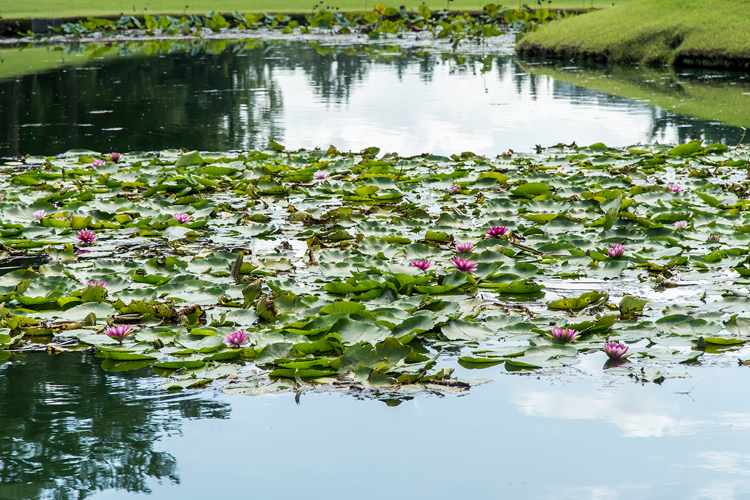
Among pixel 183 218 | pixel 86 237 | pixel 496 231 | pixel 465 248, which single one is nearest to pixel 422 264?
pixel 465 248

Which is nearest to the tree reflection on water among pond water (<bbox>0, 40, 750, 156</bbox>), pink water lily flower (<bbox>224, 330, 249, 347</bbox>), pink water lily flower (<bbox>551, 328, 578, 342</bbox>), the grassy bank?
pink water lily flower (<bbox>224, 330, 249, 347</bbox>)

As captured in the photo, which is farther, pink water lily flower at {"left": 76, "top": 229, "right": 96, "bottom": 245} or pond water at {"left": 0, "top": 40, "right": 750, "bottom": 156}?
pond water at {"left": 0, "top": 40, "right": 750, "bottom": 156}

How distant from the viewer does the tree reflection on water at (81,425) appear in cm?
202

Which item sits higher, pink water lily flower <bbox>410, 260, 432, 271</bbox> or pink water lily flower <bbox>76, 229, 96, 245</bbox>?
pink water lily flower <bbox>76, 229, 96, 245</bbox>

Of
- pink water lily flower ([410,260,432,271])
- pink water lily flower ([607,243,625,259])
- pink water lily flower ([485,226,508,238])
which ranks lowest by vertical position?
pink water lily flower ([410,260,432,271])

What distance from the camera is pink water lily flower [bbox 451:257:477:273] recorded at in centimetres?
338

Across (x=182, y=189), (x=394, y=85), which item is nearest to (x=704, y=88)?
(x=394, y=85)

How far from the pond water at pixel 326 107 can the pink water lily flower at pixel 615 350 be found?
424 centimetres

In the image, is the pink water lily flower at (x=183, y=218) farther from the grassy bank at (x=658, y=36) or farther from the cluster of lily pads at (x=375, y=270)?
the grassy bank at (x=658, y=36)

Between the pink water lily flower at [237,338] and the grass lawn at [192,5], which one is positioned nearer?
the pink water lily flower at [237,338]

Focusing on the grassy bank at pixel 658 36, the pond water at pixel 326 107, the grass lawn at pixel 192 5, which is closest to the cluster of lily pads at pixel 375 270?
the pond water at pixel 326 107

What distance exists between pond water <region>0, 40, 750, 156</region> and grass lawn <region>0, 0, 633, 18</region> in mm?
11120

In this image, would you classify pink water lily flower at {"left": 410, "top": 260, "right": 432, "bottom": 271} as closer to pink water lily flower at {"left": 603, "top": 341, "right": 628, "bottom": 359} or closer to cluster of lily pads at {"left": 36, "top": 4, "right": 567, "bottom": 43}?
pink water lily flower at {"left": 603, "top": 341, "right": 628, "bottom": 359}

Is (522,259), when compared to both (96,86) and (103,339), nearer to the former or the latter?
(103,339)
